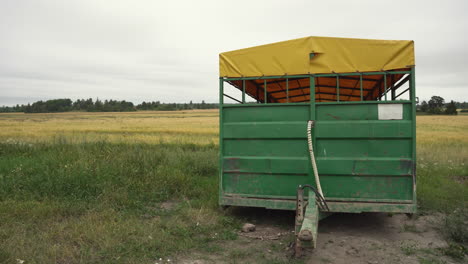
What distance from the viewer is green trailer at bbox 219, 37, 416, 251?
15.5 ft

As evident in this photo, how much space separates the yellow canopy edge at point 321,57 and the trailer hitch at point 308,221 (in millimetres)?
1764

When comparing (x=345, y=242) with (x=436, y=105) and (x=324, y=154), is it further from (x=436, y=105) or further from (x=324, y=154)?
(x=436, y=105)

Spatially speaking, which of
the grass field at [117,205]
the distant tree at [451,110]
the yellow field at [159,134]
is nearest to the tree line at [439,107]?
the distant tree at [451,110]

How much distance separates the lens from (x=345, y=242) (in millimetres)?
4609

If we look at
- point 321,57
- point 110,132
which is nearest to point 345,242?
point 321,57

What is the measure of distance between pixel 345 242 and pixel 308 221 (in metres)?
1.17

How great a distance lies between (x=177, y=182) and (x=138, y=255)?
3302 millimetres

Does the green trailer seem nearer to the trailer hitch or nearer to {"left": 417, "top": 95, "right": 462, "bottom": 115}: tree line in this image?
the trailer hitch

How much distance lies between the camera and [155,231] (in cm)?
478

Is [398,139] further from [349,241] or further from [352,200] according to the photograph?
[349,241]

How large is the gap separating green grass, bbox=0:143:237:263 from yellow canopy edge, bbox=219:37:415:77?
2382 millimetres

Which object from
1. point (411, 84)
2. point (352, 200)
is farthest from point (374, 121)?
→ point (352, 200)

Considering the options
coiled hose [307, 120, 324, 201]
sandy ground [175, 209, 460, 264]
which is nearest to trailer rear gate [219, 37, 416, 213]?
coiled hose [307, 120, 324, 201]

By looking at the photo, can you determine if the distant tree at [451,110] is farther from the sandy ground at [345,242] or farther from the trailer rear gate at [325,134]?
the trailer rear gate at [325,134]
